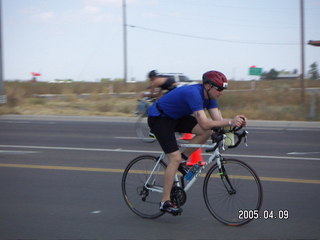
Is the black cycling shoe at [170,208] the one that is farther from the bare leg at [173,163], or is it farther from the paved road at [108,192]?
the paved road at [108,192]

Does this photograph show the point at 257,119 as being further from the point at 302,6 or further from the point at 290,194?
the point at 290,194

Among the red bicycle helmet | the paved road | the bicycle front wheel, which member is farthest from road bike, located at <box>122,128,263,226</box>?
the red bicycle helmet

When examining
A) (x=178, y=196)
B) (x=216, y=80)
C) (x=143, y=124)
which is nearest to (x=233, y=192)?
(x=178, y=196)

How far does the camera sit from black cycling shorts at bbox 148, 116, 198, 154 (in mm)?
5879

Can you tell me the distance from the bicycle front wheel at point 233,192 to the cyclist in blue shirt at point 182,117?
402 millimetres

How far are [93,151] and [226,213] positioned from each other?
6518 millimetres

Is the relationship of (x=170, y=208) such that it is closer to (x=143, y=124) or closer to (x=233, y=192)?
(x=233, y=192)

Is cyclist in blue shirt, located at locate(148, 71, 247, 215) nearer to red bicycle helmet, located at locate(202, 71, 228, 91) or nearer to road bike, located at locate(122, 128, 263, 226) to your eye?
red bicycle helmet, located at locate(202, 71, 228, 91)

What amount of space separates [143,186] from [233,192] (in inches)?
47.1

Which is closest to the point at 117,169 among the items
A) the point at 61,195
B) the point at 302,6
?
the point at 61,195

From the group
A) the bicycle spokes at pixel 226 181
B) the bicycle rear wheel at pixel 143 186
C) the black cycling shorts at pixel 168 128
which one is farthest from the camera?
the bicycle rear wheel at pixel 143 186

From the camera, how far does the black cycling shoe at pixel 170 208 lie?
589 cm

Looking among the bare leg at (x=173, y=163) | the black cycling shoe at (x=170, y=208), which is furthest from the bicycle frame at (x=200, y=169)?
the black cycling shoe at (x=170, y=208)

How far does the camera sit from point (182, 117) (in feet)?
20.0
